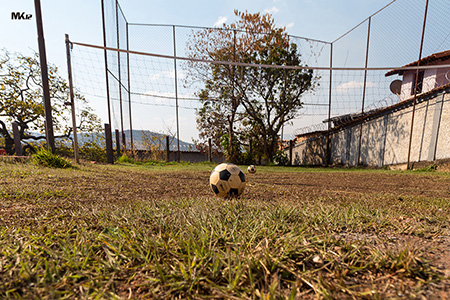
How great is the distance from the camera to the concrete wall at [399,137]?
802 cm

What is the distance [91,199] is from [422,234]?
10.1 ft

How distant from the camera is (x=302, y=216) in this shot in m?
1.63

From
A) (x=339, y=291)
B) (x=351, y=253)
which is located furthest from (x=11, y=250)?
(x=351, y=253)

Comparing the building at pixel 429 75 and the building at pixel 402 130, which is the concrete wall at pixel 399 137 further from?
the building at pixel 429 75

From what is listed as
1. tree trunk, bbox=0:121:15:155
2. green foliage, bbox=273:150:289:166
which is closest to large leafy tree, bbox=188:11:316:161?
green foliage, bbox=273:150:289:166

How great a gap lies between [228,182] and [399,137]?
11.0 meters

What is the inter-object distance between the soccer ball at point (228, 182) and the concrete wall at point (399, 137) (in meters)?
9.55

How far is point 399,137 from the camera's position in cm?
984

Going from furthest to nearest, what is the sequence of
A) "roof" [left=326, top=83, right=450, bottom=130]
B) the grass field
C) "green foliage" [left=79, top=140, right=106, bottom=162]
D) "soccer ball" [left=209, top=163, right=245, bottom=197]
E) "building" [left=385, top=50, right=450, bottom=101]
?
"green foliage" [left=79, top=140, right=106, bottom=162]
"building" [left=385, top=50, right=450, bottom=101]
"roof" [left=326, top=83, right=450, bottom=130]
"soccer ball" [left=209, top=163, right=245, bottom=197]
the grass field

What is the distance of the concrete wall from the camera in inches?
316

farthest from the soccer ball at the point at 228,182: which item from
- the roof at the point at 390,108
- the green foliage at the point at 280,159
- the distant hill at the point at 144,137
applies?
the green foliage at the point at 280,159

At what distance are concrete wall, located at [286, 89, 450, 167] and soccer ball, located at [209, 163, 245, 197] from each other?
9550mm

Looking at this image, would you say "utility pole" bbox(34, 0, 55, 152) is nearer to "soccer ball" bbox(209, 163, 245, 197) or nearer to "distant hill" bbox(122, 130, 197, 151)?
"soccer ball" bbox(209, 163, 245, 197)

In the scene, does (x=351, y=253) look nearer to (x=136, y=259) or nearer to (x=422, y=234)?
(x=422, y=234)
